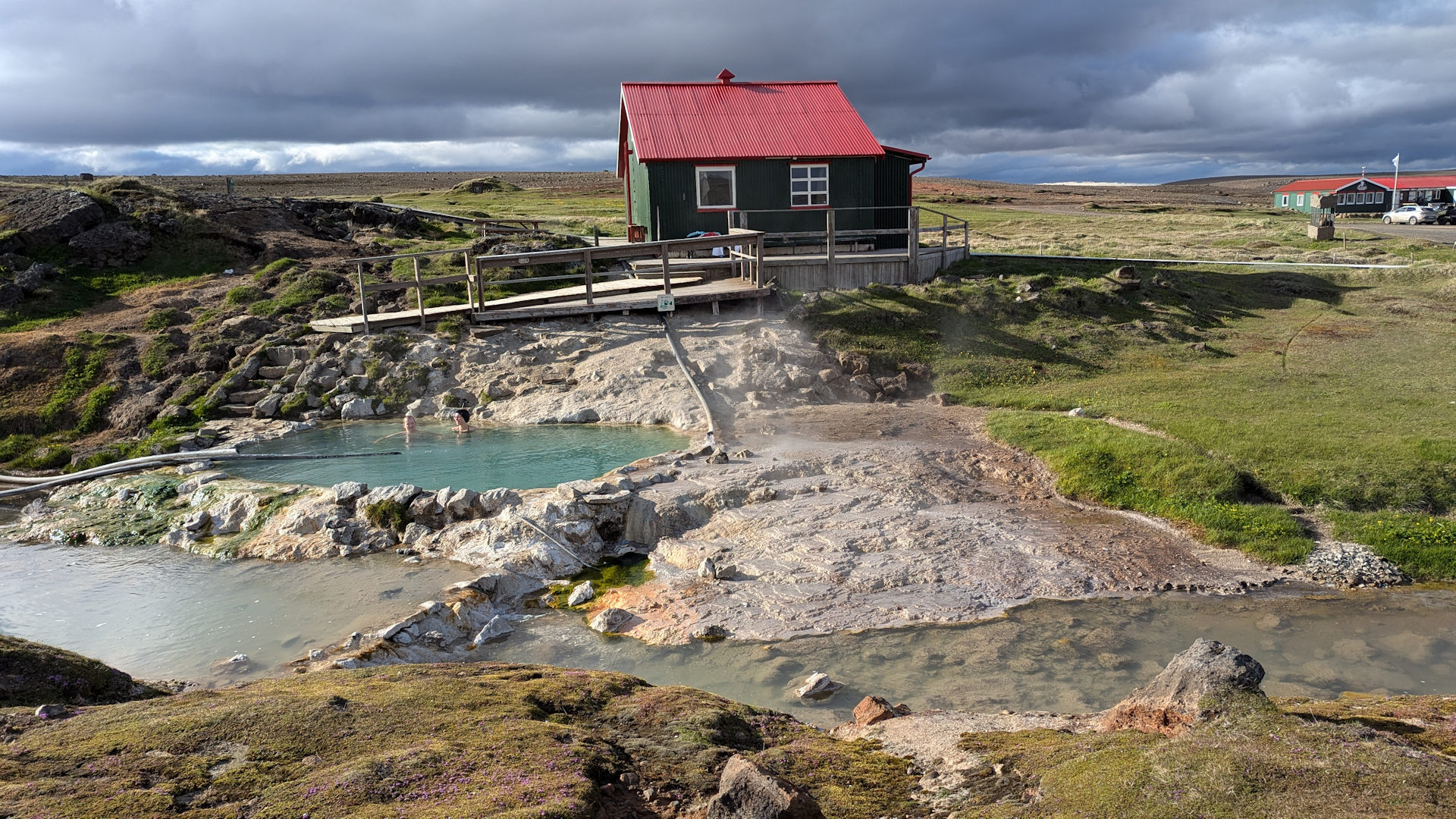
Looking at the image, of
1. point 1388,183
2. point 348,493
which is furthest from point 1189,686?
point 1388,183

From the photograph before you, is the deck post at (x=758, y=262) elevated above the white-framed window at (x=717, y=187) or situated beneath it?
situated beneath

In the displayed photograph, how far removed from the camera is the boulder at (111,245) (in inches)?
1132

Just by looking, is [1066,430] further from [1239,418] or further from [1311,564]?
[1311,564]

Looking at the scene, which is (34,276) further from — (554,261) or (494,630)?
(494,630)

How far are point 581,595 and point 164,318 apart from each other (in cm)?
1913

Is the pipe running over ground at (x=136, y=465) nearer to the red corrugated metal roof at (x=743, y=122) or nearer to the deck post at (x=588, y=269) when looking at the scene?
the deck post at (x=588, y=269)

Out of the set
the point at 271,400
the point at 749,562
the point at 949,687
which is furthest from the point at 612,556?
the point at 271,400

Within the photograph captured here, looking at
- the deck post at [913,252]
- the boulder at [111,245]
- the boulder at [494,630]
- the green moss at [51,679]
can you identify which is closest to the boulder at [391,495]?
the boulder at [494,630]

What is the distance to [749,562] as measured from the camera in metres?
11.9

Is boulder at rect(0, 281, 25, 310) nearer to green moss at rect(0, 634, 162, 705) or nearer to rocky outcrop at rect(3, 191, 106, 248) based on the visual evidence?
rocky outcrop at rect(3, 191, 106, 248)

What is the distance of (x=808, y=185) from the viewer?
27.4m

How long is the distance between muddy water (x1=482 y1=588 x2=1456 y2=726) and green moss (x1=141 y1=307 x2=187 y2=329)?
62.1 ft

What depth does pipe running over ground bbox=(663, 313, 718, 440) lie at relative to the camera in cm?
1734

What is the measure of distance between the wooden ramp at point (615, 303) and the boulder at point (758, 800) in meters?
17.7
